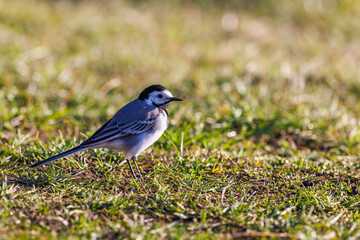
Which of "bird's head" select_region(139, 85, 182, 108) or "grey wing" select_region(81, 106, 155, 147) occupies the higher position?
"bird's head" select_region(139, 85, 182, 108)

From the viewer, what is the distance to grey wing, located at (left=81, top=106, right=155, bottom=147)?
180 inches

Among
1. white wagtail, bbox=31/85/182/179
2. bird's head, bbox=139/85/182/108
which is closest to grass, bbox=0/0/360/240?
white wagtail, bbox=31/85/182/179

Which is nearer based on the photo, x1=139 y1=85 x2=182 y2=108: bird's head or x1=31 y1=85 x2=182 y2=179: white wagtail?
x1=31 y1=85 x2=182 y2=179: white wagtail

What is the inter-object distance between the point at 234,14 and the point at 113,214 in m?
8.62

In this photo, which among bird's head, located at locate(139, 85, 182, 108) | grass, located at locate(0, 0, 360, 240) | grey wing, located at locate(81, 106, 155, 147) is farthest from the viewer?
bird's head, located at locate(139, 85, 182, 108)

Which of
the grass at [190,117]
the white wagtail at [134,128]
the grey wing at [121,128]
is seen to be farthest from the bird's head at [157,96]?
the grass at [190,117]

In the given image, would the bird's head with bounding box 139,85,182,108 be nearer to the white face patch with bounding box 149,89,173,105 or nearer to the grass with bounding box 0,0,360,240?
the white face patch with bounding box 149,89,173,105

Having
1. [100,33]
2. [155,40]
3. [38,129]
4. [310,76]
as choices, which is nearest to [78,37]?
[100,33]

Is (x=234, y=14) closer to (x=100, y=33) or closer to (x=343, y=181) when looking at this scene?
(x=100, y=33)

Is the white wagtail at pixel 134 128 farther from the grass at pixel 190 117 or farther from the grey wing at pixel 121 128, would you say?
the grass at pixel 190 117

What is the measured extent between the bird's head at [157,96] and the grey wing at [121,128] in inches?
12.8

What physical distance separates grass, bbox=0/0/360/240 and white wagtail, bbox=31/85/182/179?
10.7 inches

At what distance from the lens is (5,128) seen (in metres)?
5.74

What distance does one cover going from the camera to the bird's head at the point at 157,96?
199 inches
